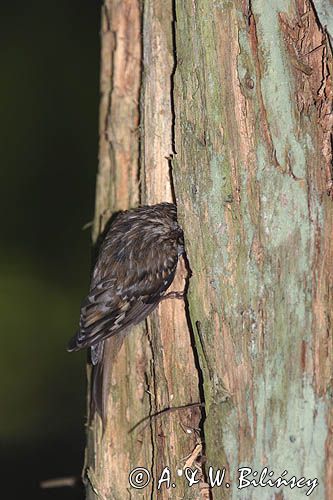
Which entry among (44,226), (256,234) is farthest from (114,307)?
(44,226)

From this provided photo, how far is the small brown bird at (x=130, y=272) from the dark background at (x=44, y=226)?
178cm

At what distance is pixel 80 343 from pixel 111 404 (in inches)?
14.4

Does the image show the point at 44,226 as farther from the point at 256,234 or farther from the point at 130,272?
the point at 256,234

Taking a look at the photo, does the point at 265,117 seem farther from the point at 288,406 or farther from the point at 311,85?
the point at 288,406

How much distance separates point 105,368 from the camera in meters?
3.46

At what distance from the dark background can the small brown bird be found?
→ 1.78m

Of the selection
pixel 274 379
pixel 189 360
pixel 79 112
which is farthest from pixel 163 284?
pixel 79 112

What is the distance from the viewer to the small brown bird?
10.9 feet

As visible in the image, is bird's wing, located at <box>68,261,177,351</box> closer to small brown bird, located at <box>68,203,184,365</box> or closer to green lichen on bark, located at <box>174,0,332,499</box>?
small brown bird, located at <box>68,203,184,365</box>

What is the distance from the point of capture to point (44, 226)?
18.3 ft

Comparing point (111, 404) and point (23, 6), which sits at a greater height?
point (23, 6)

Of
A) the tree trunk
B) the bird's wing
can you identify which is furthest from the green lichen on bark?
the bird's wing

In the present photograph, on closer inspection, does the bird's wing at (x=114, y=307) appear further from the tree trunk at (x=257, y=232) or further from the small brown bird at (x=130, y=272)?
the tree trunk at (x=257, y=232)

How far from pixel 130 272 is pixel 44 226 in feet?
7.14
